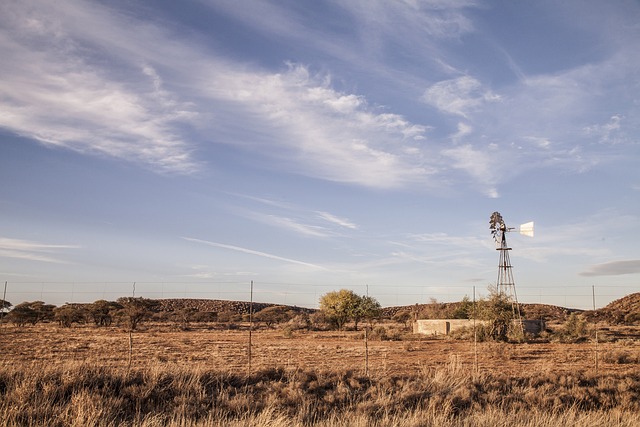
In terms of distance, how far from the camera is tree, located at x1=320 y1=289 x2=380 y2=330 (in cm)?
6500

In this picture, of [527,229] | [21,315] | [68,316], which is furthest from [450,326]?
[21,315]

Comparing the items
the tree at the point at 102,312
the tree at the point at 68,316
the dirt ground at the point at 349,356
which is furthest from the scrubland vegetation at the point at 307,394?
the tree at the point at 102,312

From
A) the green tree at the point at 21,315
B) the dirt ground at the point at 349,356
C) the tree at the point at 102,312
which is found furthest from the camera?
the tree at the point at 102,312

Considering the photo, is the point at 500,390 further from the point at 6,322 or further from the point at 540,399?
the point at 6,322

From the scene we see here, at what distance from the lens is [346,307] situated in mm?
65812

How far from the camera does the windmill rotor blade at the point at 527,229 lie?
130ft

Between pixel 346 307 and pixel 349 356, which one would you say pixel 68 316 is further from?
pixel 349 356

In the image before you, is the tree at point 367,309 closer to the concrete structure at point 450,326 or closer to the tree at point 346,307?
the tree at point 346,307

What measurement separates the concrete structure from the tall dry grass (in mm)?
25824

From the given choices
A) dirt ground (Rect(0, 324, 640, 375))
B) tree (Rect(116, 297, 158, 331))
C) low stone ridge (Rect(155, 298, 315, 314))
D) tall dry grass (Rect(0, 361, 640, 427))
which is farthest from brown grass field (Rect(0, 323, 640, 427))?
low stone ridge (Rect(155, 298, 315, 314))

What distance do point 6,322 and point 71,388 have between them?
2214 inches

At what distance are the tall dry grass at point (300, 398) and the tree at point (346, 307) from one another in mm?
46302

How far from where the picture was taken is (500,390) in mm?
16734

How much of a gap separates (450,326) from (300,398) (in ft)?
118
